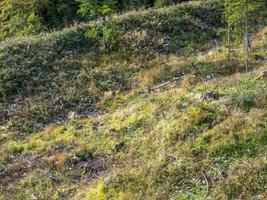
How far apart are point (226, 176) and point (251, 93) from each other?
6331mm

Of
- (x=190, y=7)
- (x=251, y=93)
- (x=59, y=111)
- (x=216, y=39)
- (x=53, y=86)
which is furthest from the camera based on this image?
(x=190, y=7)

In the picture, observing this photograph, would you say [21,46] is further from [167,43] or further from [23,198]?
[23,198]

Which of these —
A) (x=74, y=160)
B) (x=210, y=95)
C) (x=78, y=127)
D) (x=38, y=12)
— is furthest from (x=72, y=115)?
(x=38, y=12)

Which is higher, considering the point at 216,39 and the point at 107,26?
the point at 107,26

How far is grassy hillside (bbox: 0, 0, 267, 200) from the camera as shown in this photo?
17.0m

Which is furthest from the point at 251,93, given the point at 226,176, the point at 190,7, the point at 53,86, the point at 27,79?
the point at 190,7

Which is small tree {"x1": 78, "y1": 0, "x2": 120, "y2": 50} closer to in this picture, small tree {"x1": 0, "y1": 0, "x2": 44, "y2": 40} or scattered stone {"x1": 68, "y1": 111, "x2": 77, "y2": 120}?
small tree {"x1": 0, "y1": 0, "x2": 44, "y2": 40}

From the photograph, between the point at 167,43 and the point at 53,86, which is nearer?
the point at 53,86

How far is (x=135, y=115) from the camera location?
23.7 meters

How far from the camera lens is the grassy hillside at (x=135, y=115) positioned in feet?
55.9

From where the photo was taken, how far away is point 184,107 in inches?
853

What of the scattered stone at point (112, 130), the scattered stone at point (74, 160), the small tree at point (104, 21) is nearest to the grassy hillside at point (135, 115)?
the scattered stone at point (74, 160)

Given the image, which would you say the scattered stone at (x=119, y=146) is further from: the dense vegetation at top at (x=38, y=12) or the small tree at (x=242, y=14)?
the dense vegetation at top at (x=38, y=12)

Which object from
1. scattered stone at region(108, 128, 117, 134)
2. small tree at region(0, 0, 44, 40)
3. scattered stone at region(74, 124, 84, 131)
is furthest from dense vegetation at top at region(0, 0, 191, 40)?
scattered stone at region(108, 128, 117, 134)
